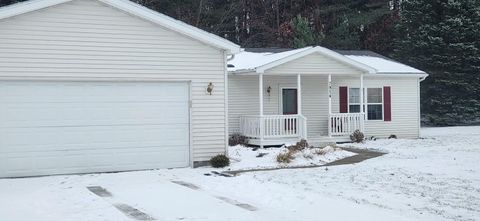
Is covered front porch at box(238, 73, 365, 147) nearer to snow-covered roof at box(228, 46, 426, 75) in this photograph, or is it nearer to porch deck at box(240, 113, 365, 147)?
porch deck at box(240, 113, 365, 147)

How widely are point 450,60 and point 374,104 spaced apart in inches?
415

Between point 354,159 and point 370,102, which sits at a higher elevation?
point 370,102

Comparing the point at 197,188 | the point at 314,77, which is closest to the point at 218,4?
the point at 314,77

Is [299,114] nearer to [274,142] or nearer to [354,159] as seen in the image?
[274,142]

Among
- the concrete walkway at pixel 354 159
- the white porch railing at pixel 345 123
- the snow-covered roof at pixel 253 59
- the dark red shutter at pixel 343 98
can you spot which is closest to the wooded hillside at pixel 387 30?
the snow-covered roof at pixel 253 59

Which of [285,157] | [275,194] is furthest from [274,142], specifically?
[275,194]

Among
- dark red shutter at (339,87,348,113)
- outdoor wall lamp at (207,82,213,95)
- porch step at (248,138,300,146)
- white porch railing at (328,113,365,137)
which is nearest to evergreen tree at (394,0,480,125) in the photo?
dark red shutter at (339,87,348,113)

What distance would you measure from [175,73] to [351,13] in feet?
90.2

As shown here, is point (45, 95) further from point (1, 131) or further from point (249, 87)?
point (249, 87)

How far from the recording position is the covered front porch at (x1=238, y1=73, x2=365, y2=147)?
57.7 feet

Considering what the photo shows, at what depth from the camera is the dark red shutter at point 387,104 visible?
68.5ft

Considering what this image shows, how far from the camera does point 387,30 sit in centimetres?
3688

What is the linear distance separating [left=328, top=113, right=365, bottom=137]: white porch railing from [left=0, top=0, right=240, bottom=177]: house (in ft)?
22.8

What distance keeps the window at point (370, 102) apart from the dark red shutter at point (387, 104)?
4.6 inches
